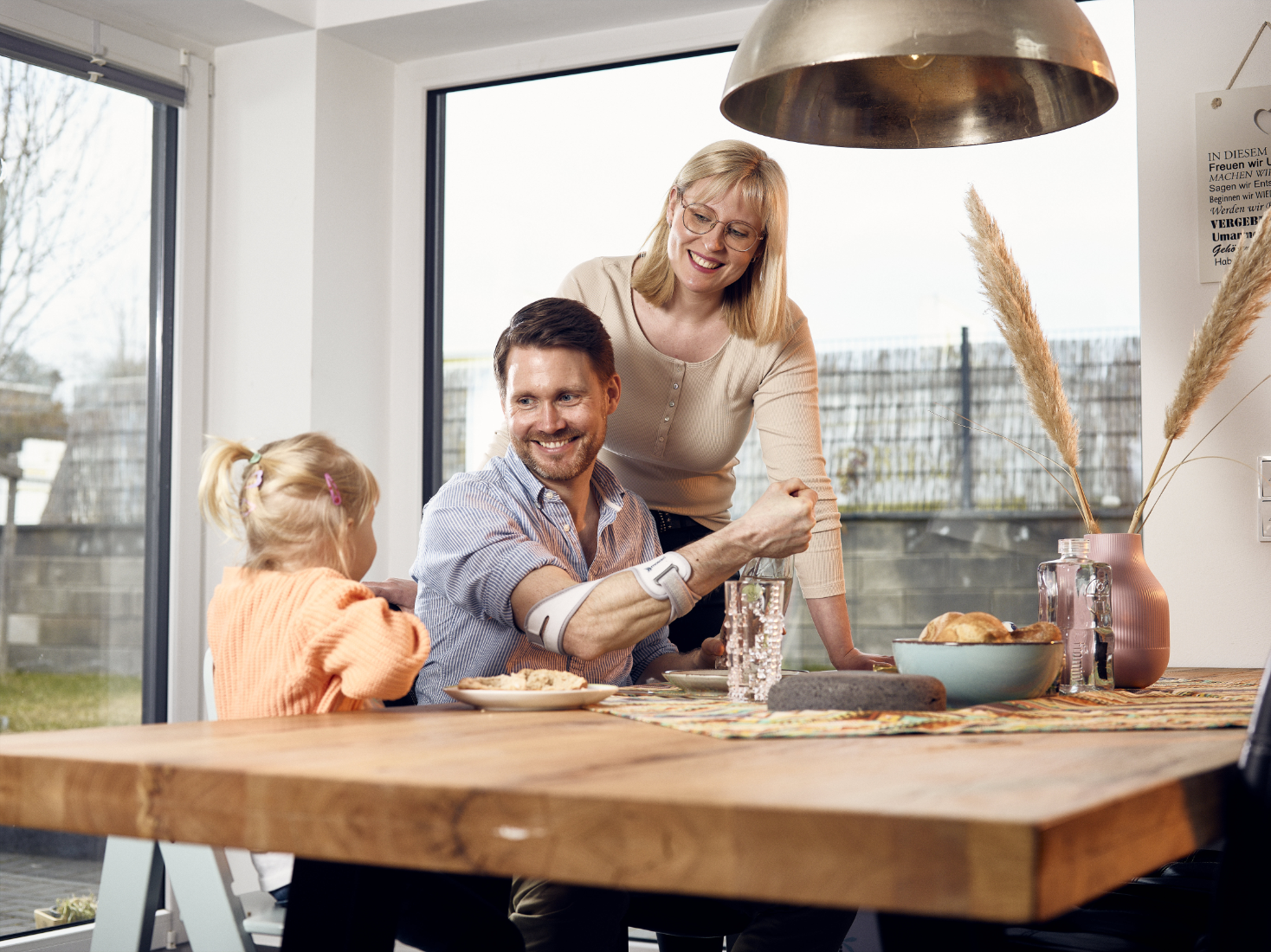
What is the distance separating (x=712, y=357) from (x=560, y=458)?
20.5 inches

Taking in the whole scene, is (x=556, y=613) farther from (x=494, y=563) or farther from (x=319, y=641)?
(x=319, y=641)

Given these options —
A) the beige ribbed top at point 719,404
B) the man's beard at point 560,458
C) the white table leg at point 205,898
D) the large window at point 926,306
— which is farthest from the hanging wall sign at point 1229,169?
the white table leg at point 205,898

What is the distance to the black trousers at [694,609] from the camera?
2.37 metres

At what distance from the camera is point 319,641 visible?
1326mm

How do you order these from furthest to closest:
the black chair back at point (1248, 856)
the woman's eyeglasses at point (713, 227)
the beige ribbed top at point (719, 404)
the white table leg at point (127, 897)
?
the beige ribbed top at point (719, 404)
the woman's eyeglasses at point (713, 227)
the white table leg at point (127, 897)
the black chair back at point (1248, 856)

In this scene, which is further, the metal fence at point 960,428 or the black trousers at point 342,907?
the metal fence at point 960,428

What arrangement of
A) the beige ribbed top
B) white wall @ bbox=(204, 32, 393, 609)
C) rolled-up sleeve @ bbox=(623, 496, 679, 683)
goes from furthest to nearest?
white wall @ bbox=(204, 32, 393, 609), the beige ribbed top, rolled-up sleeve @ bbox=(623, 496, 679, 683)

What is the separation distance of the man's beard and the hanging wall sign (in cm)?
142

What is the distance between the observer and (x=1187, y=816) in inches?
31.2

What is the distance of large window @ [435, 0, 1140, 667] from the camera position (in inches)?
108

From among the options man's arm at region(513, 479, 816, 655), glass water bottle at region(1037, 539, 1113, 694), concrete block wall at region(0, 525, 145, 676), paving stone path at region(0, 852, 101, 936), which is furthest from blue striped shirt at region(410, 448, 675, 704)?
paving stone path at region(0, 852, 101, 936)

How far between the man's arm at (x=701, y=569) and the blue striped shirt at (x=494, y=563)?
11 cm

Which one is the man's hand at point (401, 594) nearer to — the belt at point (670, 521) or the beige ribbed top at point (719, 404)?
the beige ribbed top at point (719, 404)

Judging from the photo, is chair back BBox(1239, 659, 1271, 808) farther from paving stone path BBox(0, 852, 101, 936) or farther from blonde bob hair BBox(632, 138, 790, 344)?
paving stone path BBox(0, 852, 101, 936)
